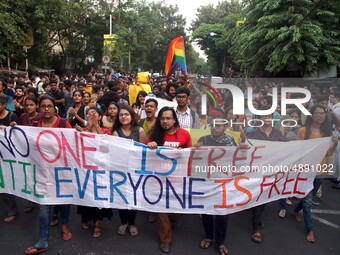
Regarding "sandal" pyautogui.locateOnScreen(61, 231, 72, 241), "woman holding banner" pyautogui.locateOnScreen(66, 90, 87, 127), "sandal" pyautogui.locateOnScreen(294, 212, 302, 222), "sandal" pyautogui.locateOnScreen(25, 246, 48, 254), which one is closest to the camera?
"sandal" pyautogui.locateOnScreen(25, 246, 48, 254)

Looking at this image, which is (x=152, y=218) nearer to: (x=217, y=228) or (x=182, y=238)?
(x=182, y=238)

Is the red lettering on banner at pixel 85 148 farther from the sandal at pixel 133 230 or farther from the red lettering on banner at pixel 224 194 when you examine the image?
the red lettering on banner at pixel 224 194

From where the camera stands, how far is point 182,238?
378cm

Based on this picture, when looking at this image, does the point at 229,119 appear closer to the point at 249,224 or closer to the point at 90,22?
the point at 249,224

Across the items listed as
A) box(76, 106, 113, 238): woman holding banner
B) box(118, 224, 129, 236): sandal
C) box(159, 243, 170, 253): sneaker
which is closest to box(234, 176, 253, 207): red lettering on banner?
box(159, 243, 170, 253): sneaker

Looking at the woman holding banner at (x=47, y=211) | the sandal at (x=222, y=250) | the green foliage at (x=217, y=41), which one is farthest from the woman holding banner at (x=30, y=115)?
the green foliage at (x=217, y=41)

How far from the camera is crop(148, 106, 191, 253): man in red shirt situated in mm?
3512

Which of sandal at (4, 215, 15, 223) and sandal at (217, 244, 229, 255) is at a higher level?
sandal at (4, 215, 15, 223)

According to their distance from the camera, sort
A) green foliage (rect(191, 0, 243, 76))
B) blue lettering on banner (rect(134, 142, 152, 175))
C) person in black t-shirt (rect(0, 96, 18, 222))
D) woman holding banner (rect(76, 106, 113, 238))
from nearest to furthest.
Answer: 1. blue lettering on banner (rect(134, 142, 152, 175))
2. woman holding banner (rect(76, 106, 113, 238))
3. person in black t-shirt (rect(0, 96, 18, 222))
4. green foliage (rect(191, 0, 243, 76))

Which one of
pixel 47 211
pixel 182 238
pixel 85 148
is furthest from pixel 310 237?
pixel 47 211

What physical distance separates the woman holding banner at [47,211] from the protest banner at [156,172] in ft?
0.40

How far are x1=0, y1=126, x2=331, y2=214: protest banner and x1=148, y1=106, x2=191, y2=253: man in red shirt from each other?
0.39 feet

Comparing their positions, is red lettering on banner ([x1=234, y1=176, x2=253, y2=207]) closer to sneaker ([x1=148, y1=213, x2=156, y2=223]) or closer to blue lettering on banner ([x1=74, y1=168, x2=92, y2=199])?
sneaker ([x1=148, y1=213, x2=156, y2=223])

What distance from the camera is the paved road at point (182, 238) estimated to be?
3.53 meters
